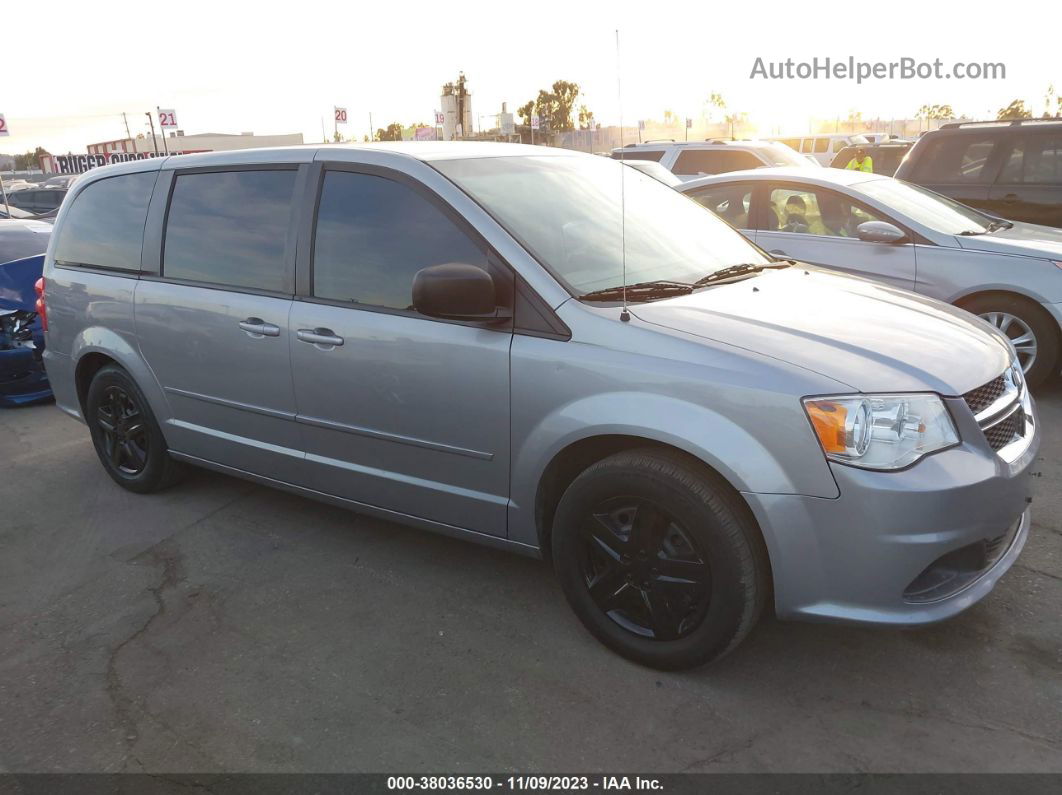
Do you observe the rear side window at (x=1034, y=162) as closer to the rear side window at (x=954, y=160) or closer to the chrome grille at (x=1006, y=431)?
the rear side window at (x=954, y=160)

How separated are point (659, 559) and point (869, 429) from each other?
2.59ft

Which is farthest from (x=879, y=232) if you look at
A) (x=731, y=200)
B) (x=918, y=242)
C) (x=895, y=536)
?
(x=895, y=536)

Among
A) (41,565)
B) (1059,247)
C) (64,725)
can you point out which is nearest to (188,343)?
(41,565)

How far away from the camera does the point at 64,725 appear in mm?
2770

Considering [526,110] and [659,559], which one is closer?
[659,559]

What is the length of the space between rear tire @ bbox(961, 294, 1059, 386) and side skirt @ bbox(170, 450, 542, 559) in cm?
415

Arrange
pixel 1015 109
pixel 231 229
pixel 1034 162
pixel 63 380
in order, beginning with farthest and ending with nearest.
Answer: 1. pixel 1015 109
2. pixel 1034 162
3. pixel 63 380
4. pixel 231 229

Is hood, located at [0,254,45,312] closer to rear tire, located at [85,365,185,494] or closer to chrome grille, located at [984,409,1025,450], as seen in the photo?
rear tire, located at [85,365,185,494]

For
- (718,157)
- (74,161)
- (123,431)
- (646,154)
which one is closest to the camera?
(123,431)

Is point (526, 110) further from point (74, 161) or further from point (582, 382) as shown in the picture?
point (582, 382)

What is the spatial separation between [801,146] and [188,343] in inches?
1059

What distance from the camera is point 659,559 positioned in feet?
9.11

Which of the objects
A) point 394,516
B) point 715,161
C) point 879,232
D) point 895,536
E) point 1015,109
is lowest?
point 394,516

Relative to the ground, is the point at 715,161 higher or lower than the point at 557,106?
lower
